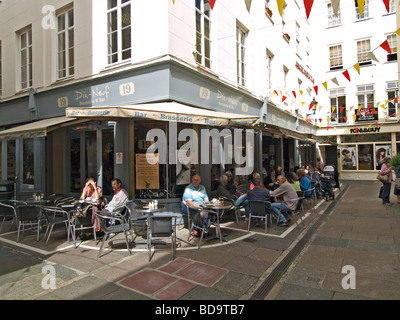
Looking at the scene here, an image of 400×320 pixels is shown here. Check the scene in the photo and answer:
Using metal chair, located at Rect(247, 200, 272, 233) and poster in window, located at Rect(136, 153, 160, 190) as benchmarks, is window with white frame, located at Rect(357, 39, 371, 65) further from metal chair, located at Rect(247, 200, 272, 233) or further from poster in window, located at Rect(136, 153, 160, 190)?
poster in window, located at Rect(136, 153, 160, 190)

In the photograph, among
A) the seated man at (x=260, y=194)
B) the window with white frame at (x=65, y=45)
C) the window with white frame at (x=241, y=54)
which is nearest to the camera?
the seated man at (x=260, y=194)

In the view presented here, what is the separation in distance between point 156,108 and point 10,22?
9027mm

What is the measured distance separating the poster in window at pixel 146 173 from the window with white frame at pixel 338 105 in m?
18.6

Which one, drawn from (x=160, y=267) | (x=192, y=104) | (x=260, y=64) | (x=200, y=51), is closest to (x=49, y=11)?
(x=200, y=51)

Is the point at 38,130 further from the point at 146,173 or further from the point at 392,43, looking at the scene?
the point at 392,43

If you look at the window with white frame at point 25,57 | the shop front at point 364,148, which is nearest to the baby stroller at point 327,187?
the shop front at point 364,148

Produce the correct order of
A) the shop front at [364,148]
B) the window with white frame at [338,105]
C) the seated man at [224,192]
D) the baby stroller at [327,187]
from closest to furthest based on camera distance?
the seated man at [224,192] < the baby stroller at [327,187] < the shop front at [364,148] < the window with white frame at [338,105]

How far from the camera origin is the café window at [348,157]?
21.1m

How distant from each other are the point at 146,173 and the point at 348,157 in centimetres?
1932

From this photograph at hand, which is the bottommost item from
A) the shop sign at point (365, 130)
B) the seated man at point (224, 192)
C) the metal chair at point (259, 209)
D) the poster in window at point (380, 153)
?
the metal chair at point (259, 209)

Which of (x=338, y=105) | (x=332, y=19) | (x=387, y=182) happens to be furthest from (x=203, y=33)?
(x=332, y=19)

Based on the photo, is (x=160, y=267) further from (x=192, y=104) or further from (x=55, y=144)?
(x=55, y=144)

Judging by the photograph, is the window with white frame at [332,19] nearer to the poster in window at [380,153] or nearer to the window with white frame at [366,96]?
the window with white frame at [366,96]
